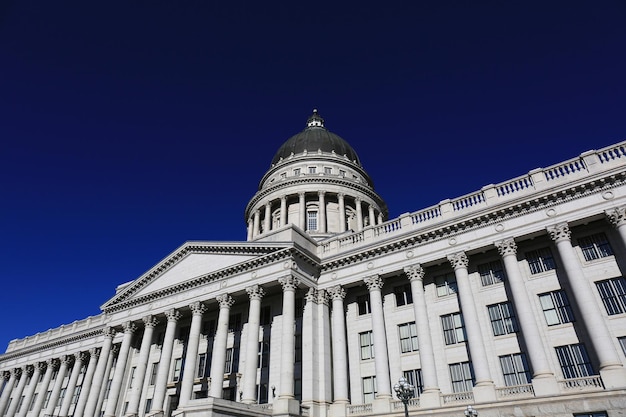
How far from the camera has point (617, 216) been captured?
25500 mm

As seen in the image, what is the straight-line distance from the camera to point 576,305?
83.7 feet

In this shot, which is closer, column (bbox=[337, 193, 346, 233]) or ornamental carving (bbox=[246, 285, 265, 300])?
ornamental carving (bbox=[246, 285, 265, 300])

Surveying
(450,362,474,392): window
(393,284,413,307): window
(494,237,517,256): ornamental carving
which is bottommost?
(450,362,474,392): window

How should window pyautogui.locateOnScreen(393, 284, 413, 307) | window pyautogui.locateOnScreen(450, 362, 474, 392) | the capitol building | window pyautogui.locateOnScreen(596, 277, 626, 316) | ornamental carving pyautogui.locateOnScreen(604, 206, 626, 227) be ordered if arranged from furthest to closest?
window pyautogui.locateOnScreen(393, 284, 413, 307)
window pyautogui.locateOnScreen(450, 362, 474, 392)
ornamental carving pyautogui.locateOnScreen(604, 206, 626, 227)
the capitol building
window pyautogui.locateOnScreen(596, 277, 626, 316)

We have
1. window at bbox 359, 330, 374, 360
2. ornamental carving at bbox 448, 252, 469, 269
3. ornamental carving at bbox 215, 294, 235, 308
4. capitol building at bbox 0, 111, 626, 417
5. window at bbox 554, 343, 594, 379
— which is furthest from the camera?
ornamental carving at bbox 215, 294, 235, 308

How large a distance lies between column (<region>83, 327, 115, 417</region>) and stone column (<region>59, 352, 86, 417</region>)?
7.66 metres

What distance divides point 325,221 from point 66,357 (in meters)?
37.0

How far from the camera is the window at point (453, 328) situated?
29578 mm

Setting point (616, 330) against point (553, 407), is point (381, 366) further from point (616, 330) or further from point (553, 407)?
point (616, 330)

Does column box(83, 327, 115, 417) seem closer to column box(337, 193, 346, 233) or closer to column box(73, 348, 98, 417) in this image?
column box(73, 348, 98, 417)

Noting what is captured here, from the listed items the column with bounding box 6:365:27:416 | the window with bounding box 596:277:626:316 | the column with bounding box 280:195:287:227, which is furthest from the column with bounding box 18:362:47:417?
the window with bounding box 596:277:626:316

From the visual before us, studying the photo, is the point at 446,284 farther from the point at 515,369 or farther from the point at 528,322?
the point at 515,369

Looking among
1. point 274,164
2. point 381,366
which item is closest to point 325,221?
point 274,164

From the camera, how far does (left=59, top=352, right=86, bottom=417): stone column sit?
159 feet
